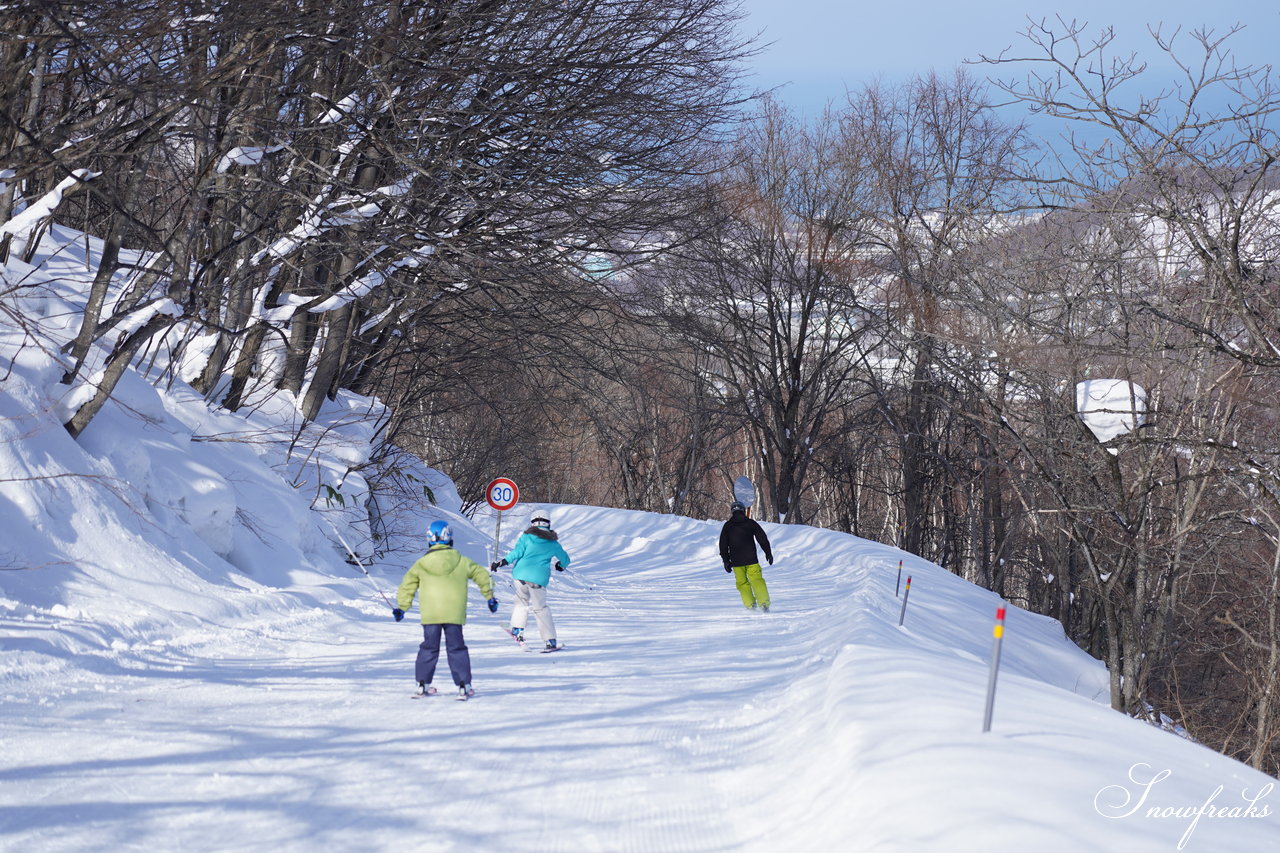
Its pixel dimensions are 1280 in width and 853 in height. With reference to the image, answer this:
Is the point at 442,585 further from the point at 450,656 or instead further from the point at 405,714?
the point at 405,714

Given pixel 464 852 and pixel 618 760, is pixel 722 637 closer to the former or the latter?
pixel 618 760

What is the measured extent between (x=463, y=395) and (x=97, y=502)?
21303 millimetres

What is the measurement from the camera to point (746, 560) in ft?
50.3

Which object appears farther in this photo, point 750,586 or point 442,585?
point 750,586

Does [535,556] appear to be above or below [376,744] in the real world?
above

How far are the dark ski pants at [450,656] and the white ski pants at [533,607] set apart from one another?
2.43m

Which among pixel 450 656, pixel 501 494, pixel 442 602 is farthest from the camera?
pixel 501 494

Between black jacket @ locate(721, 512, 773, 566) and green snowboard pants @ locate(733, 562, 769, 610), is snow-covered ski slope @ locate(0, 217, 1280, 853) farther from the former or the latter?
black jacket @ locate(721, 512, 773, 566)

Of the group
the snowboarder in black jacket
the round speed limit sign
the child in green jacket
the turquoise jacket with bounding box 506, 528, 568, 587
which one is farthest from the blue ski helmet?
the round speed limit sign

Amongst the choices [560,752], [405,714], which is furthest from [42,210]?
[560,752]

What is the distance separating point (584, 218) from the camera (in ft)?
55.9

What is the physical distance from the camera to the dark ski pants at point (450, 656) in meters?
8.40

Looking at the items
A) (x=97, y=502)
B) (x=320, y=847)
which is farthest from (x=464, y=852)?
(x=97, y=502)

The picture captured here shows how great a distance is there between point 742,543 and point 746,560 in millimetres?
234
